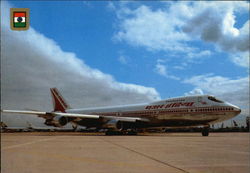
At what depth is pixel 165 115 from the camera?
25.8 m

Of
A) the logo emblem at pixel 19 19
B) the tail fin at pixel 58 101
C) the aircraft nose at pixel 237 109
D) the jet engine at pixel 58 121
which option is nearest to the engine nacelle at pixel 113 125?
the jet engine at pixel 58 121

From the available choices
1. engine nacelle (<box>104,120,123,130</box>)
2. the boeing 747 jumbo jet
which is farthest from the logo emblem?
engine nacelle (<box>104,120,123,130</box>)

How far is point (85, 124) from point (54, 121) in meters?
6.41

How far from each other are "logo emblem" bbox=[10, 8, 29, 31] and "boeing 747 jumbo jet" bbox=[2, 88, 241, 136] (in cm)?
1673

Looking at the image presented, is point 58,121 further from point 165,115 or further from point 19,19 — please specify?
point 19,19

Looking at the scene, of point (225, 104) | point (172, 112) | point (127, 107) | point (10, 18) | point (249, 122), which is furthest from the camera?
point (249, 122)

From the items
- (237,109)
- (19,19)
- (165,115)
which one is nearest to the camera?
(19,19)

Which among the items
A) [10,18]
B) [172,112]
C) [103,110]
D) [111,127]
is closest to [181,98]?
[172,112]

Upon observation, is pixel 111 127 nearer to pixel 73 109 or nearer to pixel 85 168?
pixel 73 109

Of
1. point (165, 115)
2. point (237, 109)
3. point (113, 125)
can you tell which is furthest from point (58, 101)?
point (237, 109)

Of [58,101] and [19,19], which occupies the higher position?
[19,19]

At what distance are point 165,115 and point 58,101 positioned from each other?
2268cm

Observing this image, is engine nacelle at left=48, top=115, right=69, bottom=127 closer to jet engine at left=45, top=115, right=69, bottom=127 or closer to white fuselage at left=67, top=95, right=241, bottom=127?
jet engine at left=45, top=115, right=69, bottom=127

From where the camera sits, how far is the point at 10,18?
393 cm
